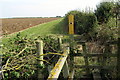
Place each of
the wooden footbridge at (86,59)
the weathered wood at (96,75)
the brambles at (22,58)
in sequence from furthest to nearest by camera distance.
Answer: the weathered wood at (96,75), the wooden footbridge at (86,59), the brambles at (22,58)

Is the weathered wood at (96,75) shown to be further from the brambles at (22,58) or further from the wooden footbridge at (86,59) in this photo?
the brambles at (22,58)

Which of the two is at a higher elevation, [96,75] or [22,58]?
[22,58]

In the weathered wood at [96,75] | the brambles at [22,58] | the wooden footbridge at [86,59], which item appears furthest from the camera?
the weathered wood at [96,75]

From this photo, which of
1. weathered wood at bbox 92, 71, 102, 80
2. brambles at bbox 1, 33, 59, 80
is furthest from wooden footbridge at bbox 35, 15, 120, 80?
brambles at bbox 1, 33, 59, 80

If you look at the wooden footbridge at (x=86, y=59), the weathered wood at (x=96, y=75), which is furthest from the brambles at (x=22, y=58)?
the weathered wood at (x=96, y=75)

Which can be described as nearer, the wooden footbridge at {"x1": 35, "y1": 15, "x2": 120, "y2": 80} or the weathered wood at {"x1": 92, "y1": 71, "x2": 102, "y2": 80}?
the wooden footbridge at {"x1": 35, "y1": 15, "x2": 120, "y2": 80}

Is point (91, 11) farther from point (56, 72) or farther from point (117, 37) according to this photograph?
point (56, 72)

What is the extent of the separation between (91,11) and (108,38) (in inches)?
332

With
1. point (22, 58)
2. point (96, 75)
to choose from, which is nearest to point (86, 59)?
point (96, 75)

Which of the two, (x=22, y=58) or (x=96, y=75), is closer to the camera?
(x=22, y=58)

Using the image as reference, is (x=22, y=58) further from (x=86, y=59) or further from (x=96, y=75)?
(x=96, y=75)

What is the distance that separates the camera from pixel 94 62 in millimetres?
4027

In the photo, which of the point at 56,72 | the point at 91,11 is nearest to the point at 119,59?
the point at 56,72

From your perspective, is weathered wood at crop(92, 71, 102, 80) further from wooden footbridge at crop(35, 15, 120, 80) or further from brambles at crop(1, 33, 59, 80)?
brambles at crop(1, 33, 59, 80)
